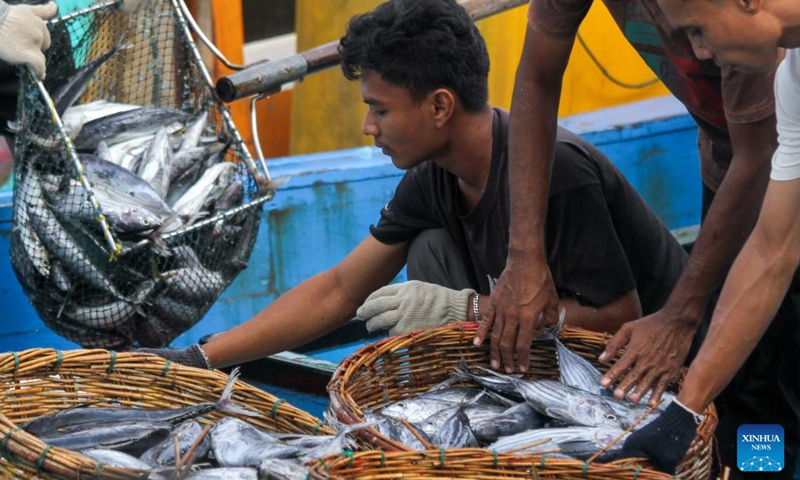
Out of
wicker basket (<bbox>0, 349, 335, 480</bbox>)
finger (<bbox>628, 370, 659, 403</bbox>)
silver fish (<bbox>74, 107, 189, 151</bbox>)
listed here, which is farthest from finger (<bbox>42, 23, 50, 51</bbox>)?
finger (<bbox>628, 370, 659, 403</bbox>)

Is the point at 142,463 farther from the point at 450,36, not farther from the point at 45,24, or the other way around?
the point at 45,24

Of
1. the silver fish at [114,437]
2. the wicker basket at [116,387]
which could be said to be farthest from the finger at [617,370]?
the silver fish at [114,437]

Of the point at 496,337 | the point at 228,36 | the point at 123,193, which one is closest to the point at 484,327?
the point at 496,337

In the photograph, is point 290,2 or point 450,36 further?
point 290,2

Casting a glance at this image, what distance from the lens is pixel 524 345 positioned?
2.78 m

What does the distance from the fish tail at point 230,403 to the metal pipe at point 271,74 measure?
1.55 metres

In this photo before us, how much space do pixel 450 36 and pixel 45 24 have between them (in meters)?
1.37

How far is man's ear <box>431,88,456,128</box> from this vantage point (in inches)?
123

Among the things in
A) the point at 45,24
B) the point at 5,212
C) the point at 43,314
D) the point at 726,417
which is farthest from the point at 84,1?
the point at 726,417

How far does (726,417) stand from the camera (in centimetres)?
359

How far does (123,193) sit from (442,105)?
3.60 ft

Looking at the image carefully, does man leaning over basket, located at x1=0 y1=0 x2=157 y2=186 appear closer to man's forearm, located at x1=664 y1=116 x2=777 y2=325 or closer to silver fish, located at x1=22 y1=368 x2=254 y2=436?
silver fish, located at x1=22 y1=368 x2=254 y2=436

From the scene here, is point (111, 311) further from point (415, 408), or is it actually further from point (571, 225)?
point (571, 225)

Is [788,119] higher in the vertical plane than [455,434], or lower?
higher
